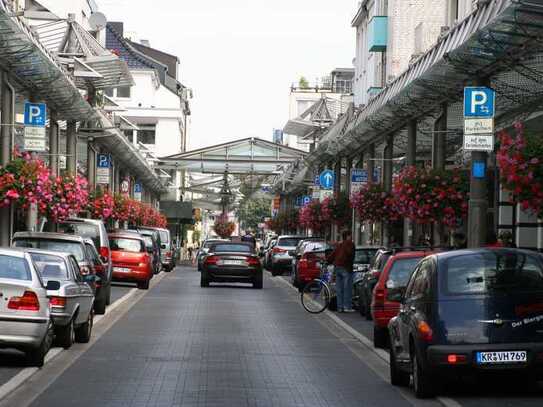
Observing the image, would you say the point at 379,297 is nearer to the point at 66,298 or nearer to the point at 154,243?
the point at 66,298

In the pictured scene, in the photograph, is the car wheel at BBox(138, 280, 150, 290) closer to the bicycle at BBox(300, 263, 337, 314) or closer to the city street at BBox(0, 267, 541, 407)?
the bicycle at BBox(300, 263, 337, 314)

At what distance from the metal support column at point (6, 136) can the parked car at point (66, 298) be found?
13.3m

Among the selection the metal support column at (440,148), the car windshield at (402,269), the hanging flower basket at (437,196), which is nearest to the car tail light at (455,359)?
the car windshield at (402,269)

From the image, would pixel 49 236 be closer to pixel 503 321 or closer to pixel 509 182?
pixel 509 182

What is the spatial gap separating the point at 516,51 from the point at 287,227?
213 ft

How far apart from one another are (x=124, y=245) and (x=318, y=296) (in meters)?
11.2

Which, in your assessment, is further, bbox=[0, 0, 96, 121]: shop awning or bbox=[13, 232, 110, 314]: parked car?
bbox=[0, 0, 96, 121]: shop awning

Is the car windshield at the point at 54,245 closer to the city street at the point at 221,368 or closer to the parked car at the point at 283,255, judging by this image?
the city street at the point at 221,368

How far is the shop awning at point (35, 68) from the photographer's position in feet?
91.2

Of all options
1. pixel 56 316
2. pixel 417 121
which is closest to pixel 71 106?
pixel 417 121

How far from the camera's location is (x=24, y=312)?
15328 millimetres

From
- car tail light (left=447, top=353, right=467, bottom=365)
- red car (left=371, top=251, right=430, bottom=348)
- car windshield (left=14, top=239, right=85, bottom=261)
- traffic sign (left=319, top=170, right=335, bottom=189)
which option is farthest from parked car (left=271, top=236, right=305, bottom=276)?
car tail light (left=447, top=353, right=467, bottom=365)

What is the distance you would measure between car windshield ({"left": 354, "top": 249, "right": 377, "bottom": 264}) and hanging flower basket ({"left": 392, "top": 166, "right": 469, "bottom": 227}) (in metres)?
1.66

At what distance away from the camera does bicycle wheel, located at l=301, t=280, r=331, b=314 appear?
29953mm
